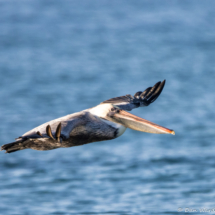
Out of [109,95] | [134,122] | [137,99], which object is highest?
[109,95]

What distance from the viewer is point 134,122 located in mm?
8031

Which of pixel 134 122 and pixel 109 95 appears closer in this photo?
pixel 134 122

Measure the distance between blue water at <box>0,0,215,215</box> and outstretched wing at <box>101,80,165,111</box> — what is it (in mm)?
5630

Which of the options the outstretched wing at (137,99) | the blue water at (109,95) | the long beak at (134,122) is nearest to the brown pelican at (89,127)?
the long beak at (134,122)

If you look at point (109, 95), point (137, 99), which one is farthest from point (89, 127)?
point (109, 95)

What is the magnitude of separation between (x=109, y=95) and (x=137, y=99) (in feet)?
63.0

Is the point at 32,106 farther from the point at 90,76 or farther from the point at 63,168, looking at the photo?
the point at 63,168

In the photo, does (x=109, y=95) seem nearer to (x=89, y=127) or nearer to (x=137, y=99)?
(x=137, y=99)

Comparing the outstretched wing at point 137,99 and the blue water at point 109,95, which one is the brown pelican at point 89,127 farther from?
the blue water at point 109,95

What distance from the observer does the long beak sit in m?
7.75

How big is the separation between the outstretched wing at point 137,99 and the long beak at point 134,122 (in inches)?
31.1

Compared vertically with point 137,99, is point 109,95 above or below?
above

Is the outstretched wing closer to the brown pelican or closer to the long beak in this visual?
the brown pelican

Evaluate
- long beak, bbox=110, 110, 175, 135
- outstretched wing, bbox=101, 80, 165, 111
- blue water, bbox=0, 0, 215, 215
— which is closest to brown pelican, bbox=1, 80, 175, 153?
long beak, bbox=110, 110, 175, 135
